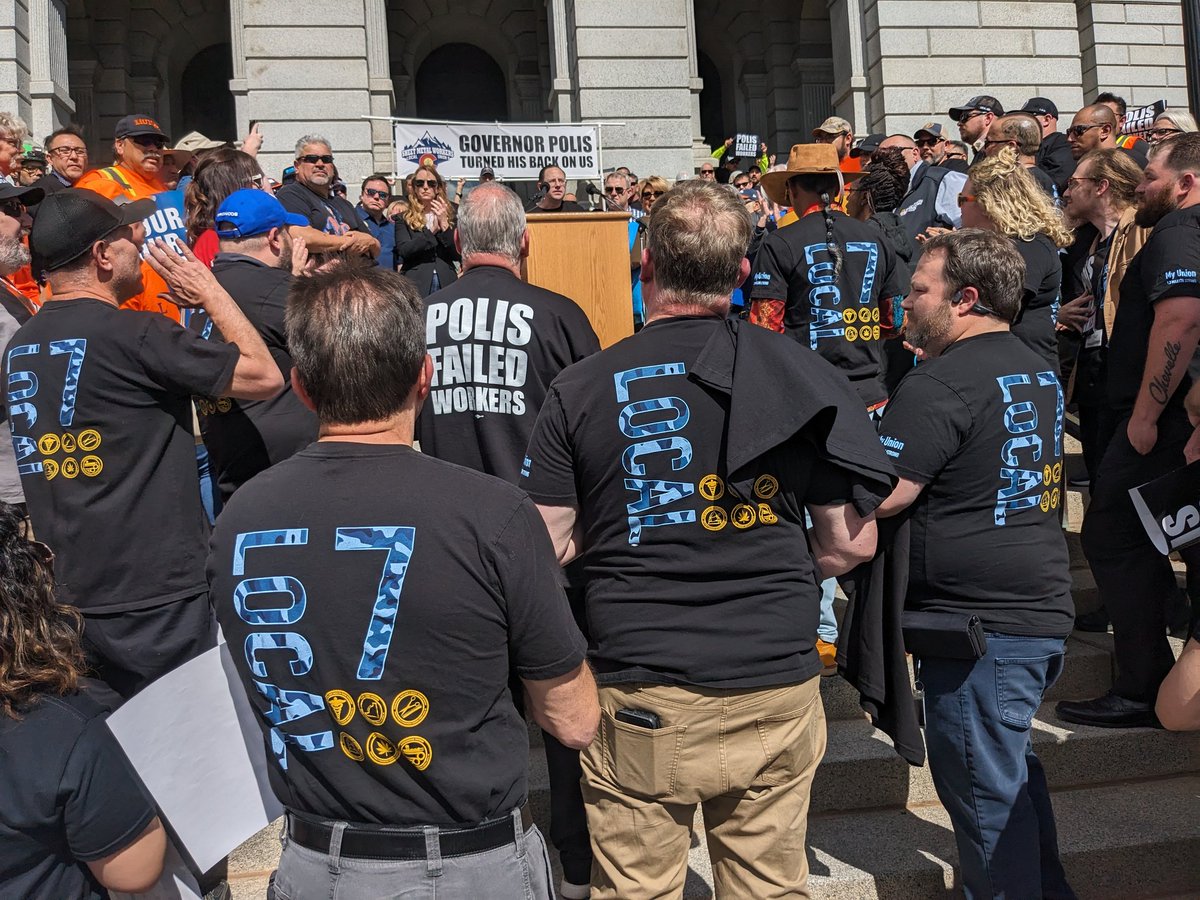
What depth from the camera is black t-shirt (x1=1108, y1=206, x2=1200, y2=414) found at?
4207mm

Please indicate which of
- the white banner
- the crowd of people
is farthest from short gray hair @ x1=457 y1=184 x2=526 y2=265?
the white banner

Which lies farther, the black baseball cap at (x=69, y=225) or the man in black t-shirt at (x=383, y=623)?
the black baseball cap at (x=69, y=225)

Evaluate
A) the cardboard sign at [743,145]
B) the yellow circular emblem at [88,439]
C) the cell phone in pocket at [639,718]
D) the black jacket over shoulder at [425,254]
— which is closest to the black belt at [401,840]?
the cell phone in pocket at [639,718]

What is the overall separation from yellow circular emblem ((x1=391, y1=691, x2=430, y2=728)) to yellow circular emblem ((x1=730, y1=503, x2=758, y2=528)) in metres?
0.96

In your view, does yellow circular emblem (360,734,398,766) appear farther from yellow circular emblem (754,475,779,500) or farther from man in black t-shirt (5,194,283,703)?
man in black t-shirt (5,194,283,703)

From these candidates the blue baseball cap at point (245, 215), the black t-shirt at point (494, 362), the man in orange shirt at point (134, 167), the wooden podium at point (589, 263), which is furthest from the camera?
the man in orange shirt at point (134, 167)

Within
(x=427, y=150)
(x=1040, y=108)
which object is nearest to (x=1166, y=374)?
(x=1040, y=108)

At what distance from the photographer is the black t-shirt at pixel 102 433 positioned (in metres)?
3.19

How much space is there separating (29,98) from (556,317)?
13917 millimetres

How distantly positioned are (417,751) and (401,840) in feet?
0.56

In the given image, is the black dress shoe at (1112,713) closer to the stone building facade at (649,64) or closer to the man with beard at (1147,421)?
the man with beard at (1147,421)

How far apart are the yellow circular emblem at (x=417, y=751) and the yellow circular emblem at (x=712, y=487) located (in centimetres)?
95

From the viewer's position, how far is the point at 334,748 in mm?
1992

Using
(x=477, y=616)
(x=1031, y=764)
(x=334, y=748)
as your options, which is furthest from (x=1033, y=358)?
(x=334, y=748)
